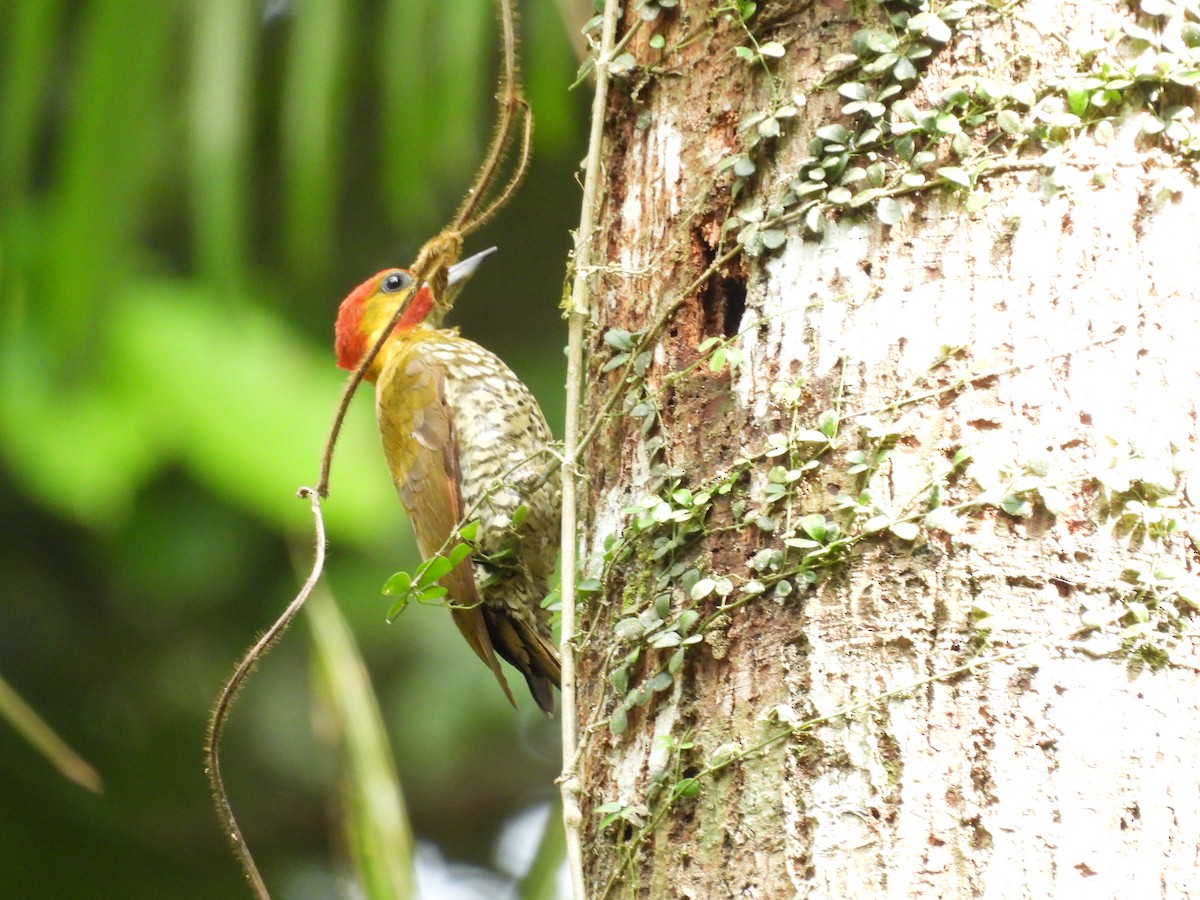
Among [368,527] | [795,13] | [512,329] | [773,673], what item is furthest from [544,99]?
[512,329]

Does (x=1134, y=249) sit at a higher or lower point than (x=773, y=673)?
higher

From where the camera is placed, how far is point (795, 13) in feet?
5.88

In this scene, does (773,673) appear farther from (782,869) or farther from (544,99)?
(544,99)

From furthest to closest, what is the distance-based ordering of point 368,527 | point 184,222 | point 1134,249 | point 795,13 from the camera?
point 184,222
point 368,527
point 795,13
point 1134,249

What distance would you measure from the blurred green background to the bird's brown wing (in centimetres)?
25

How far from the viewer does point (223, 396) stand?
11.2 feet

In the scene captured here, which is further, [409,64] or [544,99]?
[544,99]

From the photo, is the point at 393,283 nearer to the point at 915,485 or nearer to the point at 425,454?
the point at 425,454

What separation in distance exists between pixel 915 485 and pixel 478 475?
6.03 ft

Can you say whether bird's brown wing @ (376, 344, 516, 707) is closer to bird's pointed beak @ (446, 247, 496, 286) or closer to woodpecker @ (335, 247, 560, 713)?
woodpecker @ (335, 247, 560, 713)

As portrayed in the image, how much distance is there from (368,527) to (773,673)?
2300mm

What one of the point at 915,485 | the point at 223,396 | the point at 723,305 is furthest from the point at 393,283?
the point at 915,485

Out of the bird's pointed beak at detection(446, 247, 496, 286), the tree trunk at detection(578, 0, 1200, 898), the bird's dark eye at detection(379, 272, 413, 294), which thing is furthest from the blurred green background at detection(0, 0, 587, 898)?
the tree trunk at detection(578, 0, 1200, 898)

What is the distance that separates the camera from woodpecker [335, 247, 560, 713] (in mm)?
2990
